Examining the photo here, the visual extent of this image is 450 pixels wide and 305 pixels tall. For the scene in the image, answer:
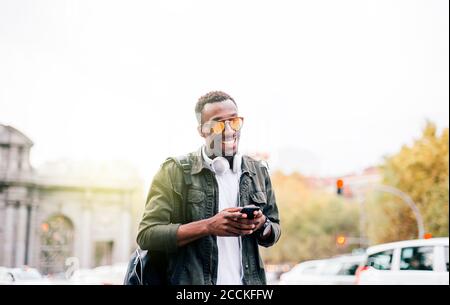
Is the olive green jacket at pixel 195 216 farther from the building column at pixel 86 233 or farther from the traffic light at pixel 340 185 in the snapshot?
the traffic light at pixel 340 185

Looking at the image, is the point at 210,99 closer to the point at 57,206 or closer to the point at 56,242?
the point at 57,206

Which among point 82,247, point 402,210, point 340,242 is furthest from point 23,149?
point 402,210

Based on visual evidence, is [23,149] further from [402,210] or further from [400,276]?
[402,210]

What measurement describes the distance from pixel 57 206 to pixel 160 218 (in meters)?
4.73

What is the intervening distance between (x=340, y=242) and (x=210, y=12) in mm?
8049

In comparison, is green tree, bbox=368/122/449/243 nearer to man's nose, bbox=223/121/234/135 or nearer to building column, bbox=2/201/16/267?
building column, bbox=2/201/16/267

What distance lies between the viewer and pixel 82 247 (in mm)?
9555

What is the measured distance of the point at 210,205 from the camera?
8.28ft

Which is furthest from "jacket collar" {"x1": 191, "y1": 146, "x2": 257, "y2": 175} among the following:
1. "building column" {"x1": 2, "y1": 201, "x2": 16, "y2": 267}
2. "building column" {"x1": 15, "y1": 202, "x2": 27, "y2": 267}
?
"building column" {"x1": 15, "y1": 202, "x2": 27, "y2": 267}

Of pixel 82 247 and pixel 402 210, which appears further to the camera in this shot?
pixel 402 210

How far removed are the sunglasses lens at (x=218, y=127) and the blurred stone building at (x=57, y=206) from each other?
1828 mm

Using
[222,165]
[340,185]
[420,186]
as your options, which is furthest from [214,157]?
[420,186]

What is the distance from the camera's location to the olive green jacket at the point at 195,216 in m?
2.46

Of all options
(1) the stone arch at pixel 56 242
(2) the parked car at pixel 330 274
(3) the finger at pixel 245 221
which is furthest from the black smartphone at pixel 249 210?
(2) the parked car at pixel 330 274
